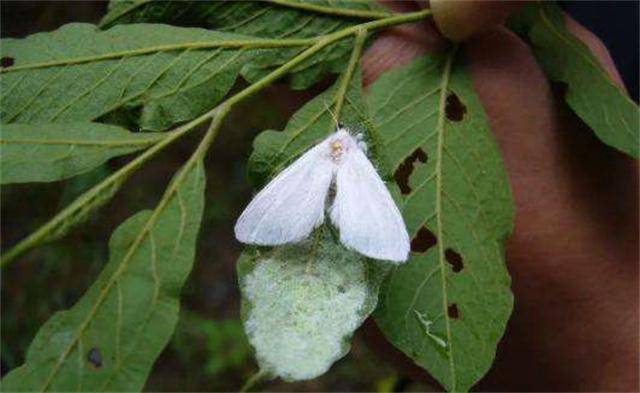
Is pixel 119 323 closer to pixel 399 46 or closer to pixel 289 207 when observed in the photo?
pixel 289 207

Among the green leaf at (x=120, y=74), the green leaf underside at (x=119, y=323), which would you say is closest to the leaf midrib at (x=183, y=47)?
the green leaf at (x=120, y=74)

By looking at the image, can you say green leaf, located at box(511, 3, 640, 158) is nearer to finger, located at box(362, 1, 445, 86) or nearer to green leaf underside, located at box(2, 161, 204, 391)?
finger, located at box(362, 1, 445, 86)

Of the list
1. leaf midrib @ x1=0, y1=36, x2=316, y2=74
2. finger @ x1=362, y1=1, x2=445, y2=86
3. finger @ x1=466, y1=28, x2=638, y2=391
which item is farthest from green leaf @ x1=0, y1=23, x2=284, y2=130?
finger @ x1=466, y1=28, x2=638, y2=391

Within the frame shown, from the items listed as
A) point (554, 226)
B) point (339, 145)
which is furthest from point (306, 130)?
point (554, 226)

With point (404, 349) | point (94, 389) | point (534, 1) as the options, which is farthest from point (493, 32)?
point (94, 389)

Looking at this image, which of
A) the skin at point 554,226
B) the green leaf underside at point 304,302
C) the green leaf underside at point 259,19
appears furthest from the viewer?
the skin at point 554,226

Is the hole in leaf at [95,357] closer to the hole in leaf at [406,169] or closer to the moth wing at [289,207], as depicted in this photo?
the moth wing at [289,207]
